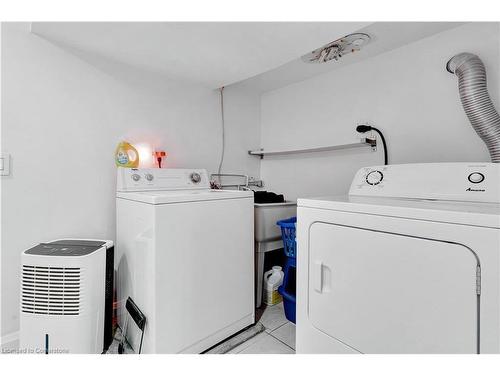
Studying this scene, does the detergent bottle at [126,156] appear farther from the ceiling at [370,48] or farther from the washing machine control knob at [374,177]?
the washing machine control knob at [374,177]

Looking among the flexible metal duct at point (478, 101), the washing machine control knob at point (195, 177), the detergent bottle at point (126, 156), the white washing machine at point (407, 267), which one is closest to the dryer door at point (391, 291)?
the white washing machine at point (407, 267)

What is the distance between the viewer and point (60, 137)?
5.27ft

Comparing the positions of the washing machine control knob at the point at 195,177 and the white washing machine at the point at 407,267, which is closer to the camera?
the white washing machine at the point at 407,267

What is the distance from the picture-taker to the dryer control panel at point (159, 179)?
1758mm

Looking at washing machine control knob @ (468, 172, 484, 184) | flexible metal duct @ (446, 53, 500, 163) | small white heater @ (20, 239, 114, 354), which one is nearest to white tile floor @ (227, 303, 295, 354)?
small white heater @ (20, 239, 114, 354)

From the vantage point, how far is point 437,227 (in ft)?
2.82

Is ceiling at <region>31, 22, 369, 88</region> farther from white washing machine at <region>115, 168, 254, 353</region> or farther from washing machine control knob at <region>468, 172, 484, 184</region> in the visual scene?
washing machine control knob at <region>468, 172, 484, 184</region>

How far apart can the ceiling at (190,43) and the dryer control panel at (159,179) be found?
0.75 m

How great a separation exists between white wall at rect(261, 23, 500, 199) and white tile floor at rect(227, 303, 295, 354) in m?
1.15

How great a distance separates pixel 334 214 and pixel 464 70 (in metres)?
1.21

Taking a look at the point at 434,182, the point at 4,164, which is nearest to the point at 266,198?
the point at 434,182

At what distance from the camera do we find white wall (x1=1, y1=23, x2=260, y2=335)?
1456mm

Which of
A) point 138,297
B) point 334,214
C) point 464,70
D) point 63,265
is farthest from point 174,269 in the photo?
point 464,70
